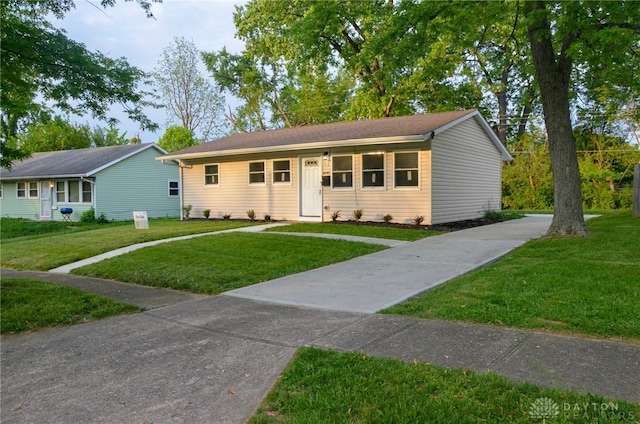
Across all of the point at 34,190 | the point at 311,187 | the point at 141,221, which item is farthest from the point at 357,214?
the point at 34,190

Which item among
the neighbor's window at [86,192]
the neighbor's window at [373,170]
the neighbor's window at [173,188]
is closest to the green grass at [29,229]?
the neighbor's window at [86,192]

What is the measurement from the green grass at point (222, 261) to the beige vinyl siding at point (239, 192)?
589 cm

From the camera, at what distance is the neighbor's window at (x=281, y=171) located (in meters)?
16.9

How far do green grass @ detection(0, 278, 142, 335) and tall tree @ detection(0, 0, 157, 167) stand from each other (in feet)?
6.37

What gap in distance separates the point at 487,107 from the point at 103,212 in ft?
85.2

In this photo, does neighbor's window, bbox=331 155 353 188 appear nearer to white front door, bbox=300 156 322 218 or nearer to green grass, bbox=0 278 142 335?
white front door, bbox=300 156 322 218

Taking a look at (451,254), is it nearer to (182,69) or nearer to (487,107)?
(487,107)

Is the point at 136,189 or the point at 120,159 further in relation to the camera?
the point at 136,189

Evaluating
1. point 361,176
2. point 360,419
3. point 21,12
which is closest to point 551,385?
point 360,419

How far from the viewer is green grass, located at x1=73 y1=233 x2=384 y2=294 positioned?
23.8ft

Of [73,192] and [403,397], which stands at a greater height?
[73,192]

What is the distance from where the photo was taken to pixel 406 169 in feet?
47.4

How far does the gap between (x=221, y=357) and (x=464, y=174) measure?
46.6 feet

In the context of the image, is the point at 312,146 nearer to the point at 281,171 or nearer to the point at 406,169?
the point at 281,171
